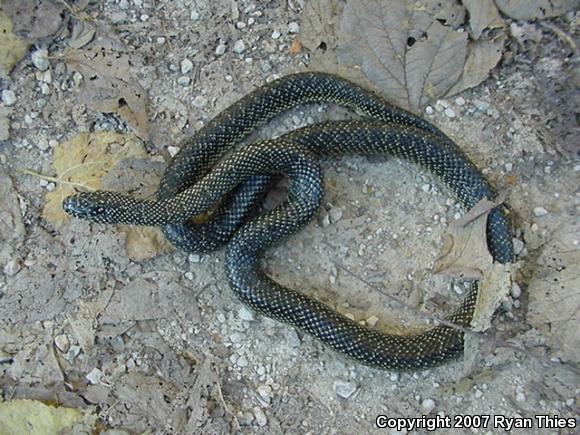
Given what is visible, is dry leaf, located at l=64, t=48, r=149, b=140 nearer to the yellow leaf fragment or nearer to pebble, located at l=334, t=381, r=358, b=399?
the yellow leaf fragment

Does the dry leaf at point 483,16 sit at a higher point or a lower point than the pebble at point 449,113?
higher

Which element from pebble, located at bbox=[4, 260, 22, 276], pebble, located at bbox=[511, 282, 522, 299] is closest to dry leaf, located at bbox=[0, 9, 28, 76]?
pebble, located at bbox=[4, 260, 22, 276]

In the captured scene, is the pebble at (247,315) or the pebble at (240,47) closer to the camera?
the pebble at (247,315)

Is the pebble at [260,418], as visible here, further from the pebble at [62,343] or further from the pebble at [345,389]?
the pebble at [62,343]

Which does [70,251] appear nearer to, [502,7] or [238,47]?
[238,47]

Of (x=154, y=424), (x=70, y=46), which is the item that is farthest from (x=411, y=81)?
(x=154, y=424)

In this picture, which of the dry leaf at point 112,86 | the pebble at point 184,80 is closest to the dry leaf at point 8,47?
the dry leaf at point 112,86
